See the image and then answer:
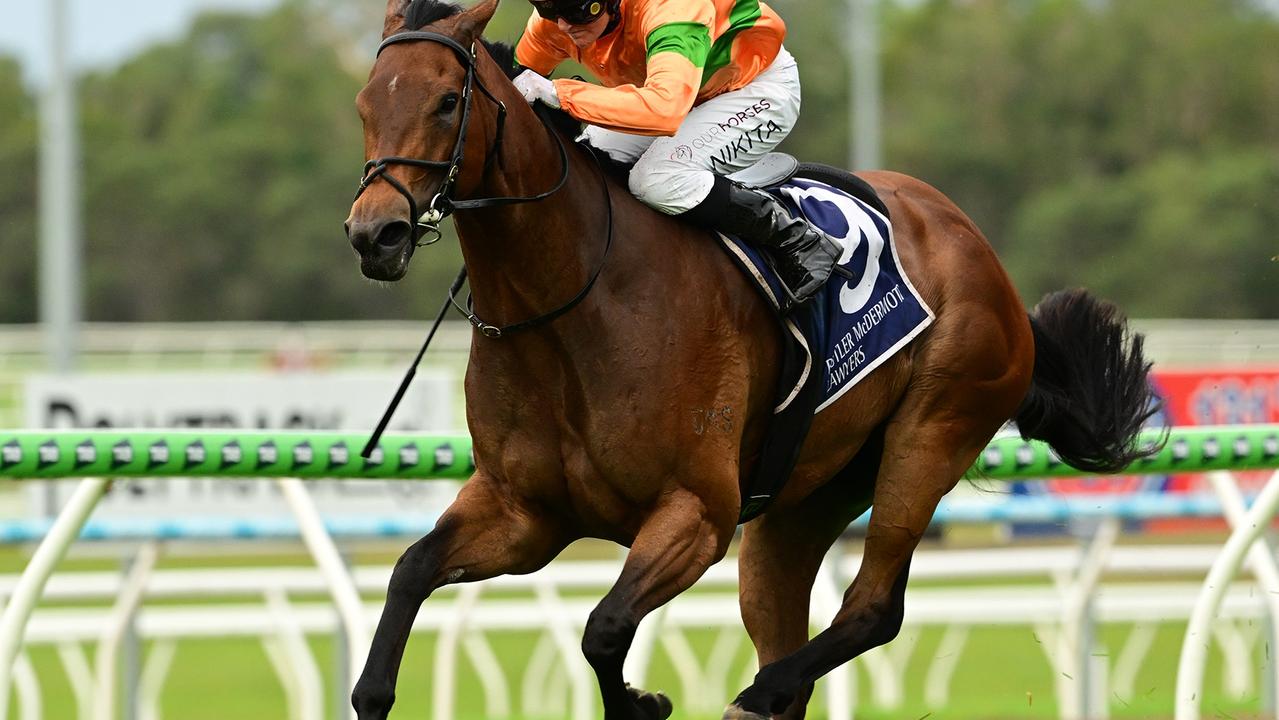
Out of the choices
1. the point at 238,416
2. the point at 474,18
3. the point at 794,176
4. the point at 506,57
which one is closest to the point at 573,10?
the point at 506,57

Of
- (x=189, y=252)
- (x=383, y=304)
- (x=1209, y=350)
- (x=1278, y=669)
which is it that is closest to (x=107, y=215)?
(x=189, y=252)

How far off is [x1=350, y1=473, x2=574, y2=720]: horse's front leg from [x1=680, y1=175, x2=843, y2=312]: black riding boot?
73 cm

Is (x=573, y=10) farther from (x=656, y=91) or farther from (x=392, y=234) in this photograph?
(x=392, y=234)

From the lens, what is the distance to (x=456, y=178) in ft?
12.4

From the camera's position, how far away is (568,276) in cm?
403

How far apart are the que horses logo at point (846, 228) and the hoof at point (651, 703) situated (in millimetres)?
984

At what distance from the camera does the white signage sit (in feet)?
26.1

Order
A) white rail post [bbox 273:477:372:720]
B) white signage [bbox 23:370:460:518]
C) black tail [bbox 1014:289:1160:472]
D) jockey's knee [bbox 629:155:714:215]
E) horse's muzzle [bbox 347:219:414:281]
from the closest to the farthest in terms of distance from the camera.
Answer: horse's muzzle [bbox 347:219:414:281]
jockey's knee [bbox 629:155:714:215]
white rail post [bbox 273:477:372:720]
black tail [bbox 1014:289:1160:472]
white signage [bbox 23:370:460:518]

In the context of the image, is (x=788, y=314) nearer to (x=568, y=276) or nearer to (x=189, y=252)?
(x=568, y=276)

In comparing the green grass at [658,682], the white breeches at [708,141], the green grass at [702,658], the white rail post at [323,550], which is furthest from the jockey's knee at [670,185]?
the green grass at [702,658]

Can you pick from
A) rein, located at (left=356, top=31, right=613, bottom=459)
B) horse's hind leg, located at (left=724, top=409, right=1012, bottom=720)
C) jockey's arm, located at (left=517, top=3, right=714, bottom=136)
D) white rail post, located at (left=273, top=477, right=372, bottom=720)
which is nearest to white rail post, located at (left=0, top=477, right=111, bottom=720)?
white rail post, located at (left=273, top=477, right=372, bottom=720)

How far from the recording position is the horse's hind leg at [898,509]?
4.50m

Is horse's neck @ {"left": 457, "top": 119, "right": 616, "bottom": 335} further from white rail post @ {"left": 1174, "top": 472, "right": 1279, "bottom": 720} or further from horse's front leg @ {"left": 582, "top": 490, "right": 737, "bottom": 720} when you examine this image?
white rail post @ {"left": 1174, "top": 472, "right": 1279, "bottom": 720}

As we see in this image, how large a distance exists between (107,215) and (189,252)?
7.31 ft
